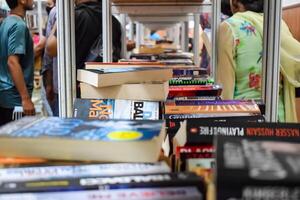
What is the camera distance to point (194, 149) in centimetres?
54

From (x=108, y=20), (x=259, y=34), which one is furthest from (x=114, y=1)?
(x=259, y=34)

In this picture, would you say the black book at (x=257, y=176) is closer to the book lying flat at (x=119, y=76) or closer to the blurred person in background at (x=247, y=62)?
the book lying flat at (x=119, y=76)

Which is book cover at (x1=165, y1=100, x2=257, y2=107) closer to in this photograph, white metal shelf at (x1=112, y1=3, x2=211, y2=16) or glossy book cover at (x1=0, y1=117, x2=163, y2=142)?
glossy book cover at (x1=0, y1=117, x2=163, y2=142)

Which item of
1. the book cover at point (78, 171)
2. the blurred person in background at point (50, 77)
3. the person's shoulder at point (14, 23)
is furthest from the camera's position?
the blurred person in background at point (50, 77)

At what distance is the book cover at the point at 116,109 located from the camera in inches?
31.7

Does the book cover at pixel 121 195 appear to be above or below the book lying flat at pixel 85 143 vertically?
below

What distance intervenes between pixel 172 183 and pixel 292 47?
1.41 meters

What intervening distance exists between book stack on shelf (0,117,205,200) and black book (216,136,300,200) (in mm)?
49

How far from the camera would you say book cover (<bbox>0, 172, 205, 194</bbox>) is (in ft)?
1.34

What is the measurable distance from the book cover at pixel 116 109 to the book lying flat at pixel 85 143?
27cm

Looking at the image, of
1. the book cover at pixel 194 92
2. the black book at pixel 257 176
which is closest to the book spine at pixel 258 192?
the black book at pixel 257 176

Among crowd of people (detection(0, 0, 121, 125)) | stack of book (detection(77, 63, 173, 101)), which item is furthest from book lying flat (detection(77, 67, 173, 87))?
crowd of people (detection(0, 0, 121, 125))

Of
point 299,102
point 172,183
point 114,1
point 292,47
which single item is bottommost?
point 299,102

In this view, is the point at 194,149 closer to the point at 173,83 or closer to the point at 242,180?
the point at 242,180
